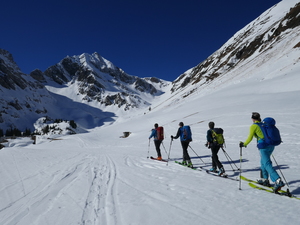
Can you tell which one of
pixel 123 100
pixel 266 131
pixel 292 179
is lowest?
pixel 292 179

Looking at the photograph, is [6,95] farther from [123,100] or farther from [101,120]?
[123,100]

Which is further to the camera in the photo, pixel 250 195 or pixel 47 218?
pixel 250 195

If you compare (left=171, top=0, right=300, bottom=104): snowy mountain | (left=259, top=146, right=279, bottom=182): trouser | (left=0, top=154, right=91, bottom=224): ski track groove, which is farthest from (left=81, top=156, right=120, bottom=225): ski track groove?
(left=171, top=0, right=300, bottom=104): snowy mountain

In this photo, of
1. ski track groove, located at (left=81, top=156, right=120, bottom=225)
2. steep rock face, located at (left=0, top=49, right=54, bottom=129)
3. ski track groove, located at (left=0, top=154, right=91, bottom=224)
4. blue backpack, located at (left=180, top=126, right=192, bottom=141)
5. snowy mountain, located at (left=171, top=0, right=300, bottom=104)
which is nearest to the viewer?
ski track groove, located at (left=81, top=156, right=120, bottom=225)

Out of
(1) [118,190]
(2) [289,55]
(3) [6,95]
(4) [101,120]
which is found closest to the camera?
(1) [118,190]

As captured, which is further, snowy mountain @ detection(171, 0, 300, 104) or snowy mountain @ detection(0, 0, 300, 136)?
snowy mountain @ detection(0, 0, 300, 136)

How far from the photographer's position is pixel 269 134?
14.8ft

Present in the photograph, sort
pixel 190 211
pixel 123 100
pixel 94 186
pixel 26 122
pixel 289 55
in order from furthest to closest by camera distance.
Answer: pixel 123 100
pixel 26 122
pixel 289 55
pixel 94 186
pixel 190 211

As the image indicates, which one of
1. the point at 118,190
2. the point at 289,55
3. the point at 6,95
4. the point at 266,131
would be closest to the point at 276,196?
the point at 266,131

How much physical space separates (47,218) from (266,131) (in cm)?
588

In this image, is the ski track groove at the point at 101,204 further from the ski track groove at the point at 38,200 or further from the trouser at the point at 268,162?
the trouser at the point at 268,162

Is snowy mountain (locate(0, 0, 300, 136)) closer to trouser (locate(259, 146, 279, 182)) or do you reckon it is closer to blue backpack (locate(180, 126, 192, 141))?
blue backpack (locate(180, 126, 192, 141))

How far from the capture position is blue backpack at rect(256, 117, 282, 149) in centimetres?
446

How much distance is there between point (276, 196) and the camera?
431 cm
